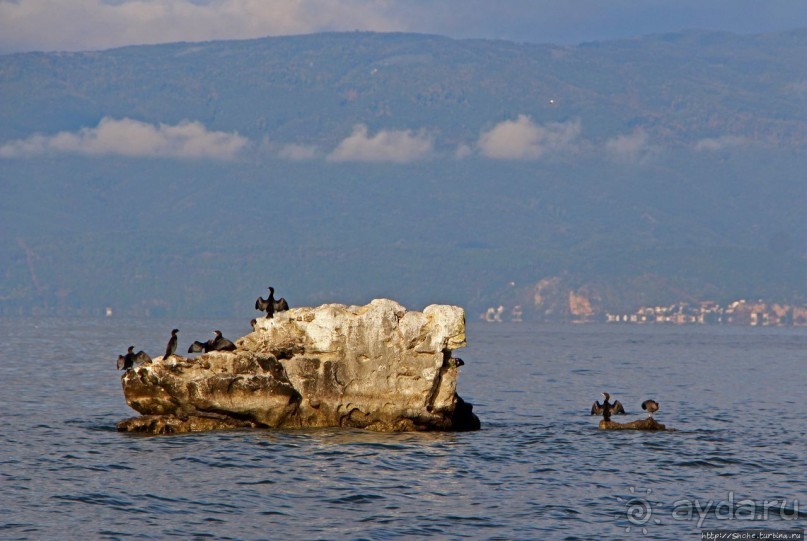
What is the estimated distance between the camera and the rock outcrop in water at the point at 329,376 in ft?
157

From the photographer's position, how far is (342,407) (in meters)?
49.8

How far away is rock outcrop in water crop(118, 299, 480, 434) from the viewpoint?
48000mm

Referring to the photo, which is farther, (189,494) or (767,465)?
(767,465)

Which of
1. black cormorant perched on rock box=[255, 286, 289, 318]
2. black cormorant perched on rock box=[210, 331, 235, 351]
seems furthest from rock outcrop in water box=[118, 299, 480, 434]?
black cormorant perched on rock box=[255, 286, 289, 318]

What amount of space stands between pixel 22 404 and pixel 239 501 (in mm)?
30029

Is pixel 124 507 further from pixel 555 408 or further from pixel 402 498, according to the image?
pixel 555 408

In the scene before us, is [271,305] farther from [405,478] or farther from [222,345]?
[405,478]

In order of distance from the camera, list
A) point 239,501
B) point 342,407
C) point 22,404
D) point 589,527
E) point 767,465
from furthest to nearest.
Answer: point 22,404 → point 342,407 → point 767,465 → point 239,501 → point 589,527

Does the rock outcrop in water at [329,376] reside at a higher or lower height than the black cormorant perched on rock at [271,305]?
lower

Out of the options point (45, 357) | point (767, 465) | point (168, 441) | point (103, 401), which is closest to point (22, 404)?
point (103, 401)

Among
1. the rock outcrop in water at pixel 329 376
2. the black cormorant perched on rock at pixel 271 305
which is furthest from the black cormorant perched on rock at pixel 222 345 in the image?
the black cormorant perched on rock at pixel 271 305

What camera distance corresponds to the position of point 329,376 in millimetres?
49219

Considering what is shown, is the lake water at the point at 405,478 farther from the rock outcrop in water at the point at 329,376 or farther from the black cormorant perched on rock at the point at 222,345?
the black cormorant perched on rock at the point at 222,345

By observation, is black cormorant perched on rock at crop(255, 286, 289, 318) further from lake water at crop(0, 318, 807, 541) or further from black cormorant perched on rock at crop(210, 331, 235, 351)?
lake water at crop(0, 318, 807, 541)
